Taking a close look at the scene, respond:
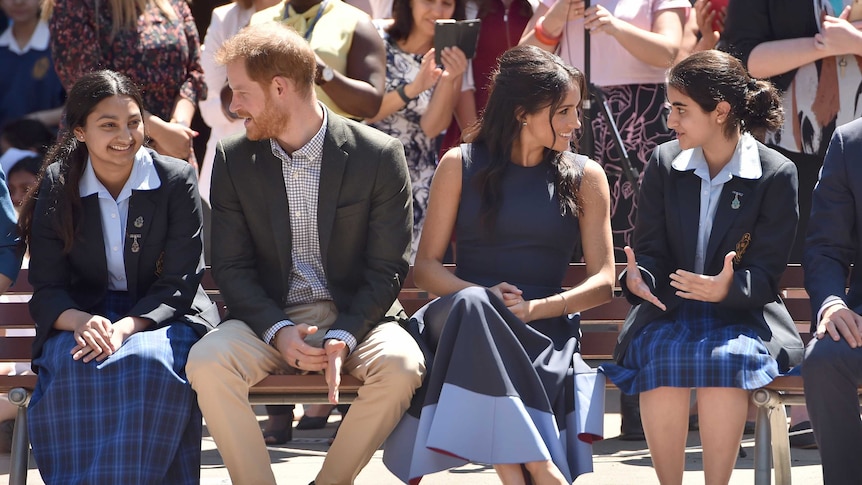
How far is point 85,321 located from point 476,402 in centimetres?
134

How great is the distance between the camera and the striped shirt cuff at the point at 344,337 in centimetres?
452

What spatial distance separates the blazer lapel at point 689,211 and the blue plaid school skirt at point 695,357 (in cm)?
21

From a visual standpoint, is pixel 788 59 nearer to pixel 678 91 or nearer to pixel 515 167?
pixel 678 91

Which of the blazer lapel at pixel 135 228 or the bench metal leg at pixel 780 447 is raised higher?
the blazer lapel at pixel 135 228

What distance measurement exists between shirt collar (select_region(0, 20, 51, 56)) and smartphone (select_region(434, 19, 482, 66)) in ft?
8.63

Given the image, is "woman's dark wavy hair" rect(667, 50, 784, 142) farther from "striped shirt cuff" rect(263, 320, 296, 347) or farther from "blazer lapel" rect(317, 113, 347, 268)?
"striped shirt cuff" rect(263, 320, 296, 347)

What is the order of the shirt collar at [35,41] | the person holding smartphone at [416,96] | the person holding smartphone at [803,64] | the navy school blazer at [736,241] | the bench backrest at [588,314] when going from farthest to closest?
the shirt collar at [35,41]
the person holding smartphone at [416,96]
the person holding smartphone at [803,64]
the bench backrest at [588,314]
the navy school blazer at [736,241]

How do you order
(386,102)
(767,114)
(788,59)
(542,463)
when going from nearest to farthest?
1. (542,463)
2. (767,114)
3. (788,59)
4. (386,102)

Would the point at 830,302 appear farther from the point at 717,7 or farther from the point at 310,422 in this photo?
the point at 310,422

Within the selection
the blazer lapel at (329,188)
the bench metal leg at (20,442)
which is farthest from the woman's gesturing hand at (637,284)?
the bench metal leg at (20,442)

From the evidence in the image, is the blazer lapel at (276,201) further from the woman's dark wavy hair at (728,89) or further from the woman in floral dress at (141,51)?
the woman's dark wavy hair at (728,89)

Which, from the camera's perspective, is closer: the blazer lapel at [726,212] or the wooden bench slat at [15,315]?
the blazer lapel at [726,212]

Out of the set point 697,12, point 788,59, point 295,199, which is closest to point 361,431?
point 295,199

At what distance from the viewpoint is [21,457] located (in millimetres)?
4539
